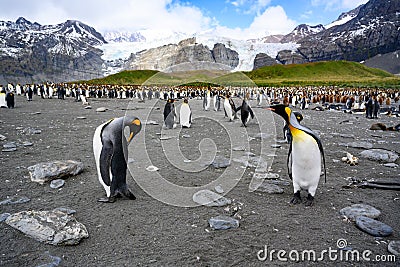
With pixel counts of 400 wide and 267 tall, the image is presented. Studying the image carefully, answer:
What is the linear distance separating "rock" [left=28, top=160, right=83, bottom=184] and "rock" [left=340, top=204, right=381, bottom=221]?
3.95m

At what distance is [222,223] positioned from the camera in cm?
315

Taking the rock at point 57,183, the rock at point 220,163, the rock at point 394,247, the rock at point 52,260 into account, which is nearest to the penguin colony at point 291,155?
the rock at point 57,183

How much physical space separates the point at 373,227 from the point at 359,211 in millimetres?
354

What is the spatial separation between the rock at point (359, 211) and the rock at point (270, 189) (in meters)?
0.92

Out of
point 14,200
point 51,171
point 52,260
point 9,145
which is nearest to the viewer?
point 52,260

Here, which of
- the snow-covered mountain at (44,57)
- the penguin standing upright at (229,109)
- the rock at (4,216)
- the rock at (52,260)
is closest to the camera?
the rock at (52,260)

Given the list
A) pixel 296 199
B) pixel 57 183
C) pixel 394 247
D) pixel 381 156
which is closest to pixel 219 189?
pixel 296 199

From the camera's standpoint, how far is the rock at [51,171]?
423cm

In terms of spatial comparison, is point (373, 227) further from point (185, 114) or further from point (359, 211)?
point (185, 114)

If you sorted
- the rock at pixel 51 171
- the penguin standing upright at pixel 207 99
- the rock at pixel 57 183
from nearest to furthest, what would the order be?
the rock at pixel 57 183 < the rock at pixel 51 171 < the penguin standing upright at pixel 207 99

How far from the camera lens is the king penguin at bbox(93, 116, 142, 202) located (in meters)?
3.64

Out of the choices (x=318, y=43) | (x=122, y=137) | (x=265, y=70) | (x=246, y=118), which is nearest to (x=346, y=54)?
(x=318, y=43)

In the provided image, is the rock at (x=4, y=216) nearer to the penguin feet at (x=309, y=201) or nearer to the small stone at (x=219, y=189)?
the small stone at (x=219, y=189)

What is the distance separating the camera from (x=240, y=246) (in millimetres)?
2766
